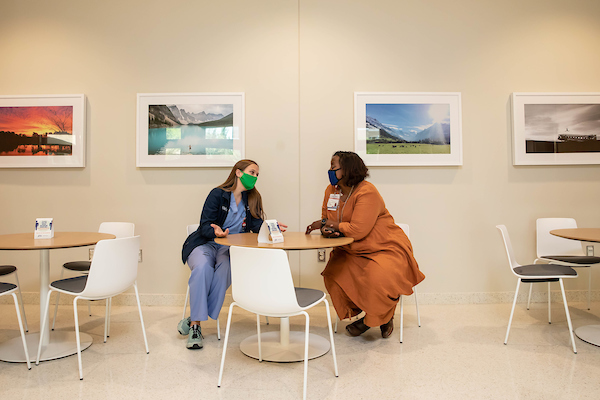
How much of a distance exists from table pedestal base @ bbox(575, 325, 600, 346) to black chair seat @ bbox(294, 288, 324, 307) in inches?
80.1

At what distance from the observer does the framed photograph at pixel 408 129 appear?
3939mm

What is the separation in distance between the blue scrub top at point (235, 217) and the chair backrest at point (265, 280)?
1065mm

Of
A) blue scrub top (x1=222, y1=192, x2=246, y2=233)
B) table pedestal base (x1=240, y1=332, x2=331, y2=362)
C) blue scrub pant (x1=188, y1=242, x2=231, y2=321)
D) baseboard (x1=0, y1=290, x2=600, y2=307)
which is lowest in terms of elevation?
table pedestal base (x1=240, y1=332, x2=331, y2=362)

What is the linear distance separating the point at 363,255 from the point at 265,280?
3.74ft

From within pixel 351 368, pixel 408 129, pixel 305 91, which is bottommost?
pixel 351 368

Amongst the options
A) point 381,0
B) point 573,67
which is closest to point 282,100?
point 381,0

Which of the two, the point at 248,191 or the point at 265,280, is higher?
the point at 248,191

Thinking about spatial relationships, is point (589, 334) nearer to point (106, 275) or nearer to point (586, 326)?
point (586, 326)

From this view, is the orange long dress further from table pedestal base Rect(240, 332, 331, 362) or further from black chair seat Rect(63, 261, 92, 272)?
black chair seat Rect(63, 261, 92, 272)

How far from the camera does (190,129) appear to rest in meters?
3.95

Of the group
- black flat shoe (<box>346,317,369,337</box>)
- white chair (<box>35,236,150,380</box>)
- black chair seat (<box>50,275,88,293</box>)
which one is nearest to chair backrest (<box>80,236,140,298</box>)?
white chair (<box>35,236,150,380</box>)

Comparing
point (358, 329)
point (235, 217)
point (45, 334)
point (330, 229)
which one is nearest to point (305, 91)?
point (235, 217)

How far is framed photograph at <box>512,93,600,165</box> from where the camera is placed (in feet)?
13.0

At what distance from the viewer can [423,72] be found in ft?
13.1
